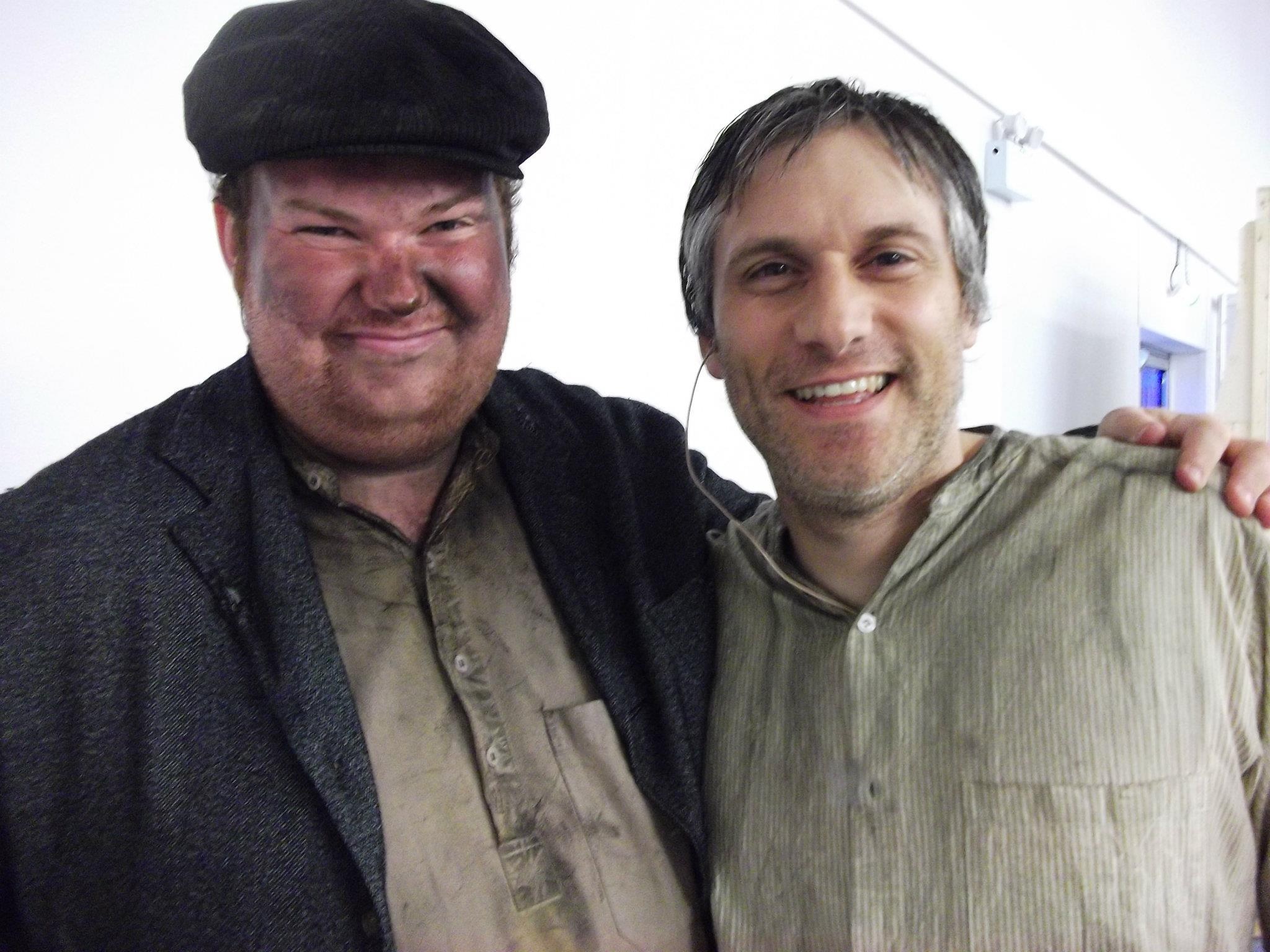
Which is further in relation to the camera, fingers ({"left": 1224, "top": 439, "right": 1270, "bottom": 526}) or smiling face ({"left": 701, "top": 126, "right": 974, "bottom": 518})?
smiling face ({"left": 701, "top": 126, "right": 974, "bottom": 518})

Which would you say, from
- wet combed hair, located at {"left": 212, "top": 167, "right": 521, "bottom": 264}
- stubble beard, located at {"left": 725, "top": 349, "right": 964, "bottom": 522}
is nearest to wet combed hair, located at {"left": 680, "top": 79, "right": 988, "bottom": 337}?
stubble beard, located at {"left": 725, "top": 349, "right": 964, "bottom": 522}

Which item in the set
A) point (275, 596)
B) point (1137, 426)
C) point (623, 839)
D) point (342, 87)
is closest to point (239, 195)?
point (342, 87)

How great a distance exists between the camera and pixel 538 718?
3.47 ft

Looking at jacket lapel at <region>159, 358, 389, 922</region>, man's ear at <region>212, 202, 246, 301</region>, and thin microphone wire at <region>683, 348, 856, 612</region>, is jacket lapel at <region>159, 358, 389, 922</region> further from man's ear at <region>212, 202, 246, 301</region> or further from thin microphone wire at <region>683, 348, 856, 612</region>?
thin microphone wire at <region>683, 348, 856, 612</region>

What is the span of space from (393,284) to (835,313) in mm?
472

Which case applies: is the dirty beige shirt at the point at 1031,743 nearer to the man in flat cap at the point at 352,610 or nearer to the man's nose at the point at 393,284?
the man in flat cap at the point at 352,610

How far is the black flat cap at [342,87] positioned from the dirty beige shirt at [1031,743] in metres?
0.67

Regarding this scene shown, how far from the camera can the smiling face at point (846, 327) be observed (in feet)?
3.42

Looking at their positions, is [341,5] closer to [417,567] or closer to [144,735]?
[417,567]

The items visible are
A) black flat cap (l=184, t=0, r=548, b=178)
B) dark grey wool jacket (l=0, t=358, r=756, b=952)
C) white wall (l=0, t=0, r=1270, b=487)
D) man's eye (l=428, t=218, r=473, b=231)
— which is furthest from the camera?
white wall (l=0, t=0, r=1270, b=487)

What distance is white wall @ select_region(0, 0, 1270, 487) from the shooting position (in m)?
1.16

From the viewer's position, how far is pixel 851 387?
1.05 metres

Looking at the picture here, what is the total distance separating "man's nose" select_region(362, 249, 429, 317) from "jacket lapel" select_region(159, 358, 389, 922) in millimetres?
185

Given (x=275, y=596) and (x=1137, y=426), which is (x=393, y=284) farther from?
(x=1137, y=426)
